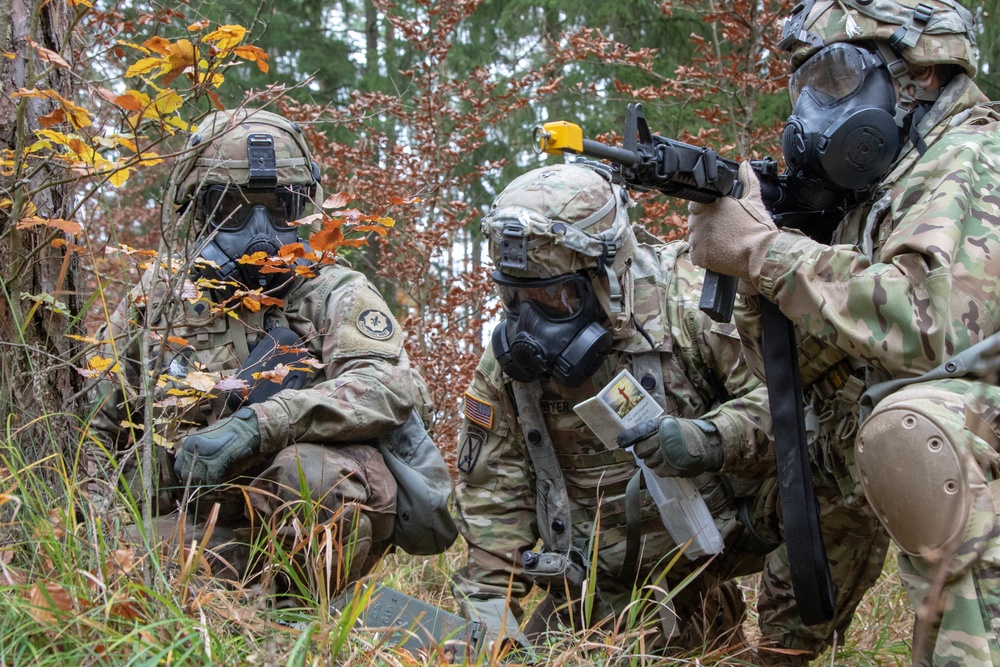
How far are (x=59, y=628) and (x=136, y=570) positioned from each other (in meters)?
0.27

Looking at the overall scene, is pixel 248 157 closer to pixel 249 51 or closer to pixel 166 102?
pixel 166 102

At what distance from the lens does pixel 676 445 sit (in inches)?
138

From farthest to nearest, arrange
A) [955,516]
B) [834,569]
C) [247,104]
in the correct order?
[247,104] < [834,569] < [955,516]

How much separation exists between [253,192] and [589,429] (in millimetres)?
1775

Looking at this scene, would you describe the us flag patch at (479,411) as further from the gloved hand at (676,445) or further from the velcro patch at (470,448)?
the gloved hand at (676,445)

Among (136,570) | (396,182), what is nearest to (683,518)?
(136,570)

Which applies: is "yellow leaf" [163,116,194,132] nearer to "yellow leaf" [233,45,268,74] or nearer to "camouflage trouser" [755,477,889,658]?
"yellow leaf" [233,45,268,74]

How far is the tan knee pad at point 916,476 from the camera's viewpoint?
2.51m

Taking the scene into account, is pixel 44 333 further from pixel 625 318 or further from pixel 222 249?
pixel 625 318

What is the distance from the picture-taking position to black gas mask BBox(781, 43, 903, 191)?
308cm

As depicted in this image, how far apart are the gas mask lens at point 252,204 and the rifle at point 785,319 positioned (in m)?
1.83

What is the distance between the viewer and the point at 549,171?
161 inches

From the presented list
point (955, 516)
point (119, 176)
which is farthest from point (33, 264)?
point (955, 516)

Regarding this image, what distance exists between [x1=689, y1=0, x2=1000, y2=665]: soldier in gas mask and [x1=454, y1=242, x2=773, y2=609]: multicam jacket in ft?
1.65
